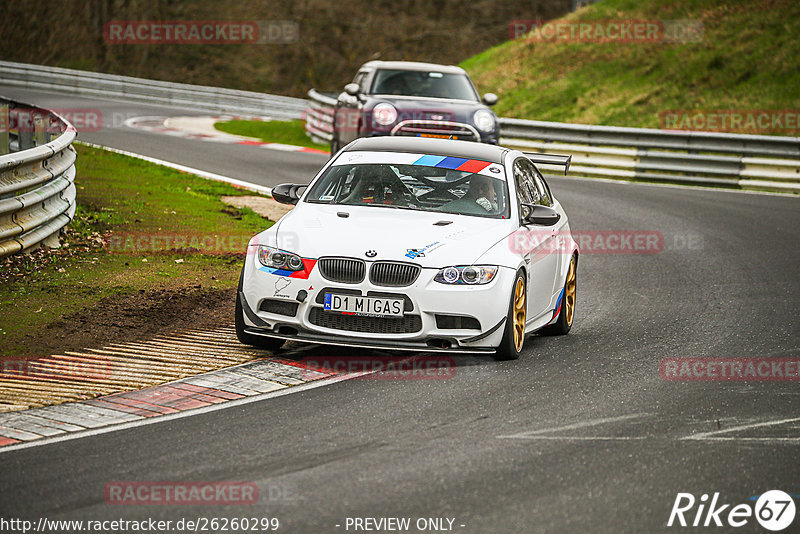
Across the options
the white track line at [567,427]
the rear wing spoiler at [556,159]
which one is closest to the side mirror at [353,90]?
the rear wing spoiler at [556,159]

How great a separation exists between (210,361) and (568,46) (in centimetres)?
2981

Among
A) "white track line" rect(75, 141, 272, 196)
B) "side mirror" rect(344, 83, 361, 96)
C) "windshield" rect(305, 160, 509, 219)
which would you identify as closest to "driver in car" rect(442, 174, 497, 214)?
"windshield" rect(305, 160, 509, 219)

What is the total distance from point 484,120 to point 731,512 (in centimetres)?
1348

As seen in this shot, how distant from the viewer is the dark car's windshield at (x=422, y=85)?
19359 millimetres

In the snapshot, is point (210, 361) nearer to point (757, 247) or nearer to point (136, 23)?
point (757, 247)

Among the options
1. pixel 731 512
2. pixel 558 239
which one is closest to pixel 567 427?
pixel 731 512

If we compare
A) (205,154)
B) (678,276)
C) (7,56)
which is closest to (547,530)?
(678,276)

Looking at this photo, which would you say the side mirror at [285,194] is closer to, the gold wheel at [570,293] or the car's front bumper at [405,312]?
the car's front bumper at [405,312]

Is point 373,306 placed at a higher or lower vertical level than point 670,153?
higher

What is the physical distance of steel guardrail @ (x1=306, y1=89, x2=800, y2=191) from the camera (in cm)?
2261

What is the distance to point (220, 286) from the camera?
36.5 ft

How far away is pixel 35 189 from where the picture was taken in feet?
39.2

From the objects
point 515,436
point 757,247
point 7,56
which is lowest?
point 7,56

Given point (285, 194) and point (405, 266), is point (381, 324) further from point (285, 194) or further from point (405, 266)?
point (285, 194)
